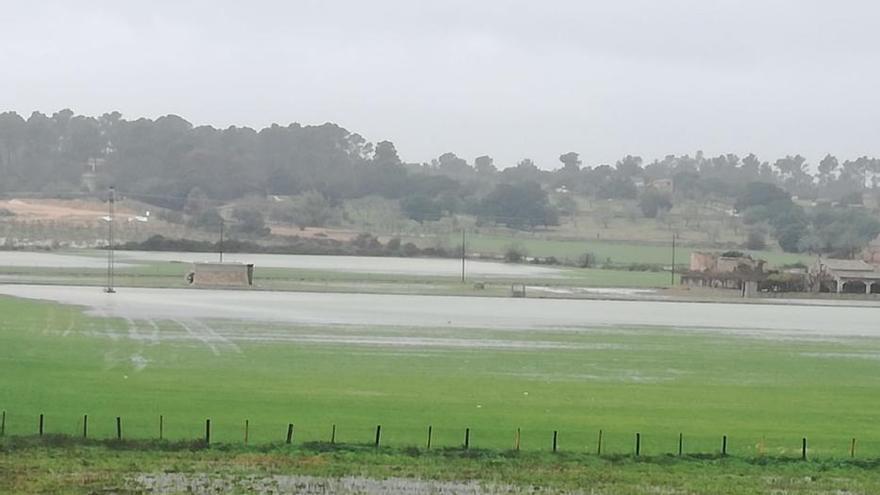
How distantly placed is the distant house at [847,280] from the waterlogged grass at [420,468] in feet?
216

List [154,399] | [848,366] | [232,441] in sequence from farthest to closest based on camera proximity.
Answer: [848,366] < [154,399] < [232,441]

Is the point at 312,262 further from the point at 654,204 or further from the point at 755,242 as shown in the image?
the point at 654,204

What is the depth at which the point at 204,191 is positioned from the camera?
17938cm

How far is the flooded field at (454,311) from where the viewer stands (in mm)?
50719

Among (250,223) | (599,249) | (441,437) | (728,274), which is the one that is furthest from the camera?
(250,223)

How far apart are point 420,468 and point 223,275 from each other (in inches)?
2144

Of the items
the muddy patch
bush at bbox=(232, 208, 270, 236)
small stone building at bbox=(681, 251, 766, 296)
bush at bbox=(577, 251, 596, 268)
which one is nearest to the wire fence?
the muddy patch

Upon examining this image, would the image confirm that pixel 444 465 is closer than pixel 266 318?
Yes

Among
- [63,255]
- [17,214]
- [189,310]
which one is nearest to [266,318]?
[189,310]

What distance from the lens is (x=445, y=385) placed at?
1245 inches

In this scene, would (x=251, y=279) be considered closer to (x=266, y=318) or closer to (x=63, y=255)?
(x=266, y=318)

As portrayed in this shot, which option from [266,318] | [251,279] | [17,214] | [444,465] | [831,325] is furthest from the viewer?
[17,214]

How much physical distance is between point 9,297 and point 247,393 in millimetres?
31123

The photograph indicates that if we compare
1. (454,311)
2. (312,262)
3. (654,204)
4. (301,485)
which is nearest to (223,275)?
(454,311)
